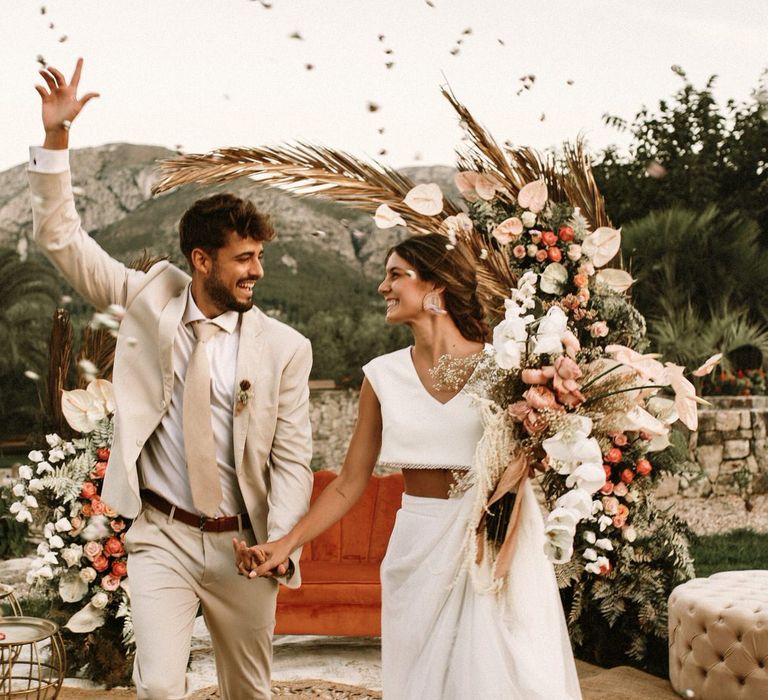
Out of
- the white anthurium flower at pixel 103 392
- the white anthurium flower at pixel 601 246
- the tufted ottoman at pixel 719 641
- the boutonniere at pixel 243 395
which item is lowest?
the tufted ottoman at pixel 719 641

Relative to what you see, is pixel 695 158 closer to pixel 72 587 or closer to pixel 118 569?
pixel 118 569

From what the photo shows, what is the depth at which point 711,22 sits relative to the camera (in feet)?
46.9

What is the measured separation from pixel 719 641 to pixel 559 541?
2.54m

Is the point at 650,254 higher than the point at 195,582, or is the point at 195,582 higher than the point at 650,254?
the point at 650,254

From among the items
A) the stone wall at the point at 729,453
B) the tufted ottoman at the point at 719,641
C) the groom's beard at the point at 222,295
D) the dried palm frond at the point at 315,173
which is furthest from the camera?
the stone wall at the point at 729,453

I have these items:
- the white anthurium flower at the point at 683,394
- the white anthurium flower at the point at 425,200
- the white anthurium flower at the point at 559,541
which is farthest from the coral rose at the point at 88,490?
the white anthurium flower at the point at 683,394

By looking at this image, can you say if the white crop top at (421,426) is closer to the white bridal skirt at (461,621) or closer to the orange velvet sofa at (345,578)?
the white bridal skirt at (461,621)

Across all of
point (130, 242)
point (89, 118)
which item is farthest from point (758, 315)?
point (89, 118)

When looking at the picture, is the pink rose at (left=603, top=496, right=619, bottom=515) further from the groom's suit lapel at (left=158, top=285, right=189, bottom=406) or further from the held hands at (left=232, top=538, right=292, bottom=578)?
the groom's suit lapel at (left=158, top=285, right=189, bottom=406)

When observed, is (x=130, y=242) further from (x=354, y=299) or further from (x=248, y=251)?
(x=248, y=251)

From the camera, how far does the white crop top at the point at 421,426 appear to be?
3285mm

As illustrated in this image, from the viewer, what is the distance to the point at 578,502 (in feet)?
9.34

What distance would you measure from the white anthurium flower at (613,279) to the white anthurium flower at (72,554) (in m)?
3.09

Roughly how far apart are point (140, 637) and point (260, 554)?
0.45 metres
